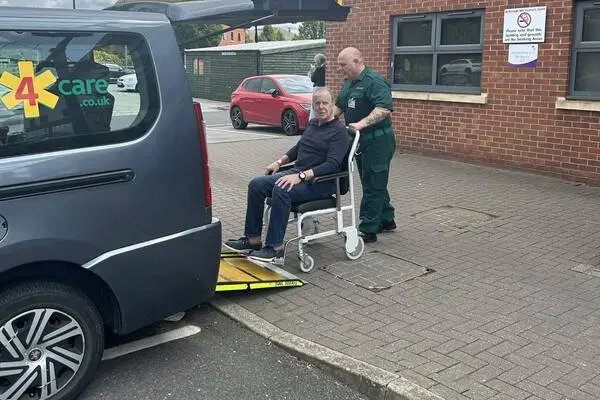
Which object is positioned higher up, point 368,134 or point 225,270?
point 368,134

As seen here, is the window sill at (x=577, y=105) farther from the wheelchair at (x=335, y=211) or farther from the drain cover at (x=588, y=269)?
the wheelchair at (x=335, y=211)

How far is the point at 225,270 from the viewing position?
205 inches

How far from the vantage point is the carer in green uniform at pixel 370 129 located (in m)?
6.05

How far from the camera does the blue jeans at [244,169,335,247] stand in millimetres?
5285

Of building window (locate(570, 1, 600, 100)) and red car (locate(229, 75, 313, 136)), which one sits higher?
building window (locate(570, 1, 600, 100))

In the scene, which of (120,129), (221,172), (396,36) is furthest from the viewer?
(396,36)

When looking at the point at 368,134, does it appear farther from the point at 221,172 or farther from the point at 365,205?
the point at 221,172

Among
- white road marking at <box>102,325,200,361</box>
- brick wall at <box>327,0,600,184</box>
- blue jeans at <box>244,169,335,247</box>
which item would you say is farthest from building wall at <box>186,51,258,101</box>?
white road marking at <box>102,325,200,361</box>

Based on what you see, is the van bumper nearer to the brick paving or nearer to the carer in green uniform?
the brick paving

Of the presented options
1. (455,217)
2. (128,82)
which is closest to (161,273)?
(128,82)

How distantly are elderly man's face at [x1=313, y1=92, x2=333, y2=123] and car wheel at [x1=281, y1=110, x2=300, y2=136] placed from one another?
10.7 metres

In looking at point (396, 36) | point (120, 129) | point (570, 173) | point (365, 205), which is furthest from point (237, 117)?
point (120, 129)

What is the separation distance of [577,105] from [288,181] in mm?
5309

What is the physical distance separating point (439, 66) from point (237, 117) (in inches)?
340
